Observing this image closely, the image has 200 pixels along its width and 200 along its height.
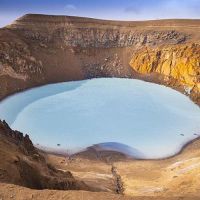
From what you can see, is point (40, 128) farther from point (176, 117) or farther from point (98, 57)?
point (98, 57)

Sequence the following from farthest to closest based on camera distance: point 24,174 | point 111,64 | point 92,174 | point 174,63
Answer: point 111,64, point 174,63, point 92,174, point 24,174

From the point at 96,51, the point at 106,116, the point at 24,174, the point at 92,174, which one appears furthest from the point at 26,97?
the point at 24,174

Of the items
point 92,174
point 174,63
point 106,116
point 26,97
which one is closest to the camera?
point 92,174

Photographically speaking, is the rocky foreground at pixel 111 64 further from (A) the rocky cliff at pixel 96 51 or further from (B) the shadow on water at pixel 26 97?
(B) the shadow on water at pixel 26 97

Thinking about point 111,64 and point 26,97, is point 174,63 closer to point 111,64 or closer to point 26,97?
point 111,64

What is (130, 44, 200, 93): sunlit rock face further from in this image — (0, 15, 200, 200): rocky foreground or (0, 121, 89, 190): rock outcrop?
(0, 121, 89, 190): rock outcrop

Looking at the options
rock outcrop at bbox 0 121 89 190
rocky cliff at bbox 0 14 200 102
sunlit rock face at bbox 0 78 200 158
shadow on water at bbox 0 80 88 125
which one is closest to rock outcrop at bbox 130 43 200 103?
rocky cliff at bbox 0 14 200 102

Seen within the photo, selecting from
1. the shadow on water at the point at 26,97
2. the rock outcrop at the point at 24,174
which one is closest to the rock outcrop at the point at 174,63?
the shadow on water at the point at 26,97
